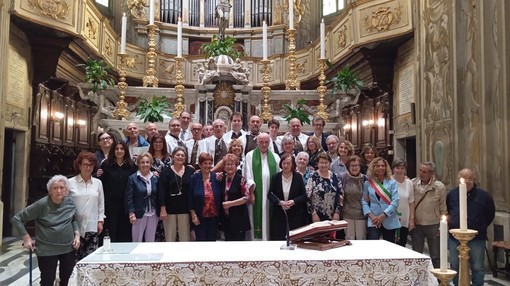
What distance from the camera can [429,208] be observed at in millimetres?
5059

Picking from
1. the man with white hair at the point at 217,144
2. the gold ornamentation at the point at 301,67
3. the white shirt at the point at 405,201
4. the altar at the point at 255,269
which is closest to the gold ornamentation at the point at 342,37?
the gold ornamentation at the point at 301,67

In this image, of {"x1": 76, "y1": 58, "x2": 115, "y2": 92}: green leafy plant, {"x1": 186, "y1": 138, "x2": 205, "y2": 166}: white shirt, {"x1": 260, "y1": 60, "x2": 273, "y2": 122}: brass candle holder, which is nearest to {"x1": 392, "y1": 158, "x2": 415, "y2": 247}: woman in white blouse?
{"x1": 186, "y1": 138, "x2": 205, "y2": 166}: white shirt

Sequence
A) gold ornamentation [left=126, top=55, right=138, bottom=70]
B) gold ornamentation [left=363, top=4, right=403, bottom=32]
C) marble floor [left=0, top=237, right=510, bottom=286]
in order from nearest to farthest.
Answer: marble floor [left=0, top=237, right=510, bottom=286], gold ornamentation [left=363, top=4, right=403, bottom=32], gold ornamentation [left=126, top=55, right=138, bottom=70]

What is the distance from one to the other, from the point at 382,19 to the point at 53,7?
21.1 ft

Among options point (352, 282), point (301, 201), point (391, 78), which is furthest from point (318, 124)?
point (391, 78)

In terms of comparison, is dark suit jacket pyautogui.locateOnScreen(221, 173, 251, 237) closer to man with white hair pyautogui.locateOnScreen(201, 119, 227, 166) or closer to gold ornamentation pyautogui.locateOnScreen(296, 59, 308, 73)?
man with white hair pyautogui.locateOnScreen(201, 119, 227, 166)

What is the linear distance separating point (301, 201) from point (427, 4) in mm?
5375

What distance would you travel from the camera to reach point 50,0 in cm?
864

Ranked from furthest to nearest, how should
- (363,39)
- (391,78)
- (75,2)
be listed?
1. (391,78)
2. (363,39)
3. (75,2)

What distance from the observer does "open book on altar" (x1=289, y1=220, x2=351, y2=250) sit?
3.25 m

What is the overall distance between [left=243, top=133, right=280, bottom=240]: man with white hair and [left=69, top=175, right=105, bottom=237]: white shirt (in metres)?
1.52

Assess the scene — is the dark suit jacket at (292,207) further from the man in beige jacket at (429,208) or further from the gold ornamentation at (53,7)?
the gold ornamentation at (53,7)

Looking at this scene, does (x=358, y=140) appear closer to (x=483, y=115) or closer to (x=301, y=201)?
(x=483, y=115)

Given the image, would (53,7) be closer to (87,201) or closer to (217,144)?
(217,144)
